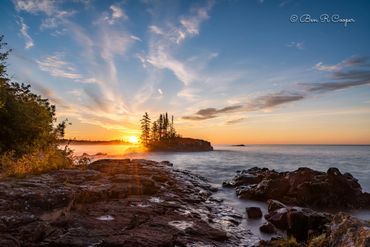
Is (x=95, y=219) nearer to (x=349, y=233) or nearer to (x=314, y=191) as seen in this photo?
(x=349, y=233)

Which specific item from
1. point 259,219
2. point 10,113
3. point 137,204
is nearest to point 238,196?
point 259,219

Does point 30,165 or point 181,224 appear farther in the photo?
point 30,165

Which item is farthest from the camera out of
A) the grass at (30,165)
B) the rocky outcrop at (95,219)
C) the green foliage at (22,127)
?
the green foliage at (22,127)

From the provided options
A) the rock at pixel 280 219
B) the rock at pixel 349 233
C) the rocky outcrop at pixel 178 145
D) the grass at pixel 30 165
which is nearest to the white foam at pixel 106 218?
the grass at pixel 30 165

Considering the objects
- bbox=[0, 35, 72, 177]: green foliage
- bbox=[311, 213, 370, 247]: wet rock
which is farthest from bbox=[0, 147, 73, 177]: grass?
bbox=[311, 213, 370, 247]: wet rock

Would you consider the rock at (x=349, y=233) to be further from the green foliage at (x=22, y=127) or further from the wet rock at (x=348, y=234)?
Result: the green foliage at (x=22, y=127)

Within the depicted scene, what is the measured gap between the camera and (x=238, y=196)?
23359 mm

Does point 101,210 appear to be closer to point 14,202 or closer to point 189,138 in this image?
point 14,202

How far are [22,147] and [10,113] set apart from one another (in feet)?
8.50

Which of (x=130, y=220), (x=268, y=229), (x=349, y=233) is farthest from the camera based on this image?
(x=268, y=229)

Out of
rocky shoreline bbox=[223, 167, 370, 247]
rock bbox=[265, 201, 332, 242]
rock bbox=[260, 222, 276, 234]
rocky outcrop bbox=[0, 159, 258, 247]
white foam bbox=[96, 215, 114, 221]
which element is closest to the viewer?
rocky outcrop bbox=[0, 159, 258, 247]

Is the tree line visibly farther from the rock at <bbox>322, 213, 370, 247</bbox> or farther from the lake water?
the rock at <bbox>322, 213, 370, 247</bbox>

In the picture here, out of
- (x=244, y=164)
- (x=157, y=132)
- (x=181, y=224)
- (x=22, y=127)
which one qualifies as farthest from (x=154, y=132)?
(x=181, y=224)

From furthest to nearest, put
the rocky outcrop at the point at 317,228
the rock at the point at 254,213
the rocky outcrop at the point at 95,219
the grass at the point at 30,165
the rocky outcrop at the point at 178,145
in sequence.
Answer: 1. the rocky outcrop at the point at 178,145
2. the rock at the point at 254,213
3. the grass at the point at 30,165
4. the rocky outcrop at the point at 95,219
5. the rocky outcrop at the point at 317,228
